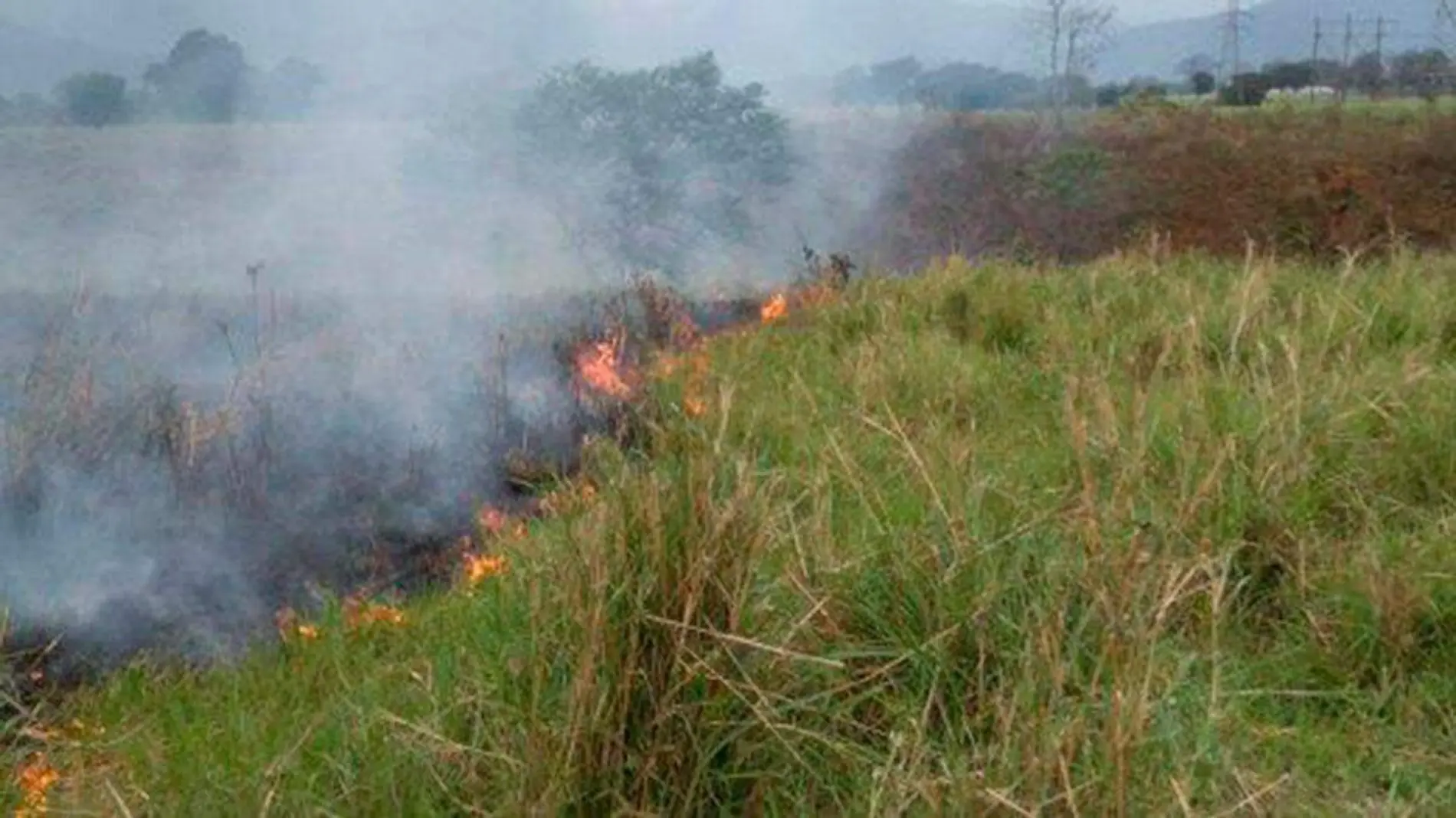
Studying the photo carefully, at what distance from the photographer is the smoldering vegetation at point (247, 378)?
13.1 ft

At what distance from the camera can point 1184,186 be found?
17.5 meters

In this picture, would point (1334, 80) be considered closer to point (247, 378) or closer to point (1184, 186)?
point (1184, 186)

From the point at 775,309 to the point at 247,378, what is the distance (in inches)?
112

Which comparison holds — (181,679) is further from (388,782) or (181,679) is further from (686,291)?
(686,291)

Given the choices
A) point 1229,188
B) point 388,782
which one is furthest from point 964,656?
point 1229,188

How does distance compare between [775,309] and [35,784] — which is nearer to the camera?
[35,784]

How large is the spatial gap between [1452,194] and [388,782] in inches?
649

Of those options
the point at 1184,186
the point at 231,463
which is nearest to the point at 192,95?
the point at 231,463

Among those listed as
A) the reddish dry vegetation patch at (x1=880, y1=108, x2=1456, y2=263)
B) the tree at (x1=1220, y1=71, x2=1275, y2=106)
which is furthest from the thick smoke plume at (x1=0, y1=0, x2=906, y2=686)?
the tree at (x1=1220, y1=71, x2=1275, y2=106)

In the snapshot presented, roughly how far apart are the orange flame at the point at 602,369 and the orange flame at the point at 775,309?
1145 mm

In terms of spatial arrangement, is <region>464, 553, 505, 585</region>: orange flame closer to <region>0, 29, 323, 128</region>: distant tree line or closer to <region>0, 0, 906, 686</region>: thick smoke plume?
<region>0, 0, 906, 686</region>: thick smoke plume

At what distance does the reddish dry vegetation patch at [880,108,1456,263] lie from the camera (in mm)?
15898

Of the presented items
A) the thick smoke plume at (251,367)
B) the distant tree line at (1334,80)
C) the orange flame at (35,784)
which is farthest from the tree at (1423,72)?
the orange flame at (35,784)

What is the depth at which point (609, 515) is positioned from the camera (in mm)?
2477
